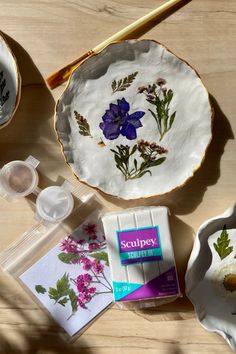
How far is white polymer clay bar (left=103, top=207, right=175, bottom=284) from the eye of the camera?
2.82ft

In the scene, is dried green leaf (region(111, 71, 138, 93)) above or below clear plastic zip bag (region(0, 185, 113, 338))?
above

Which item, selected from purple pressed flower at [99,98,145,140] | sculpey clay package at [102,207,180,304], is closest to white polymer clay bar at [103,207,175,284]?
sculpey clay package at [102,207,180,304]

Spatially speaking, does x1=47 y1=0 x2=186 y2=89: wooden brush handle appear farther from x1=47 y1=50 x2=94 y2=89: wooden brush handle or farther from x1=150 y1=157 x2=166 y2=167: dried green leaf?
x1=150 y1=157 x2=166 y2=167: dried green leaf

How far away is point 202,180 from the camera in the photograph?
91cm

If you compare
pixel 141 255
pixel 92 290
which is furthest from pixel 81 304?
pixel 141 255

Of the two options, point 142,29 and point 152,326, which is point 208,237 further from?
point 142,29

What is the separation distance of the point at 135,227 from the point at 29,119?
10.1 inches

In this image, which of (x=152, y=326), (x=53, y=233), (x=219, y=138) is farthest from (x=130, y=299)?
(x=219, y=138)

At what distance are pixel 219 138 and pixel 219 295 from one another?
0.25 metres

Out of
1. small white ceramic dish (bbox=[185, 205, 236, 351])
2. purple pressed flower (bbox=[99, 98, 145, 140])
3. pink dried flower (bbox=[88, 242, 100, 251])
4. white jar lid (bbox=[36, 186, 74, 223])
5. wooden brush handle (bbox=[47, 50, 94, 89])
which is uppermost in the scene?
wooden brush handle (bbox=[47, 50, 94, 89])

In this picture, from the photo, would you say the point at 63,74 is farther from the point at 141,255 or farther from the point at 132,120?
the point at 141,255

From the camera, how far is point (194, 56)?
920 millimetres

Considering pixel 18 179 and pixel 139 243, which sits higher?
pixel 18 179

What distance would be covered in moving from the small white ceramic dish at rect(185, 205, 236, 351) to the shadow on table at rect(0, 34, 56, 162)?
0.96ft
